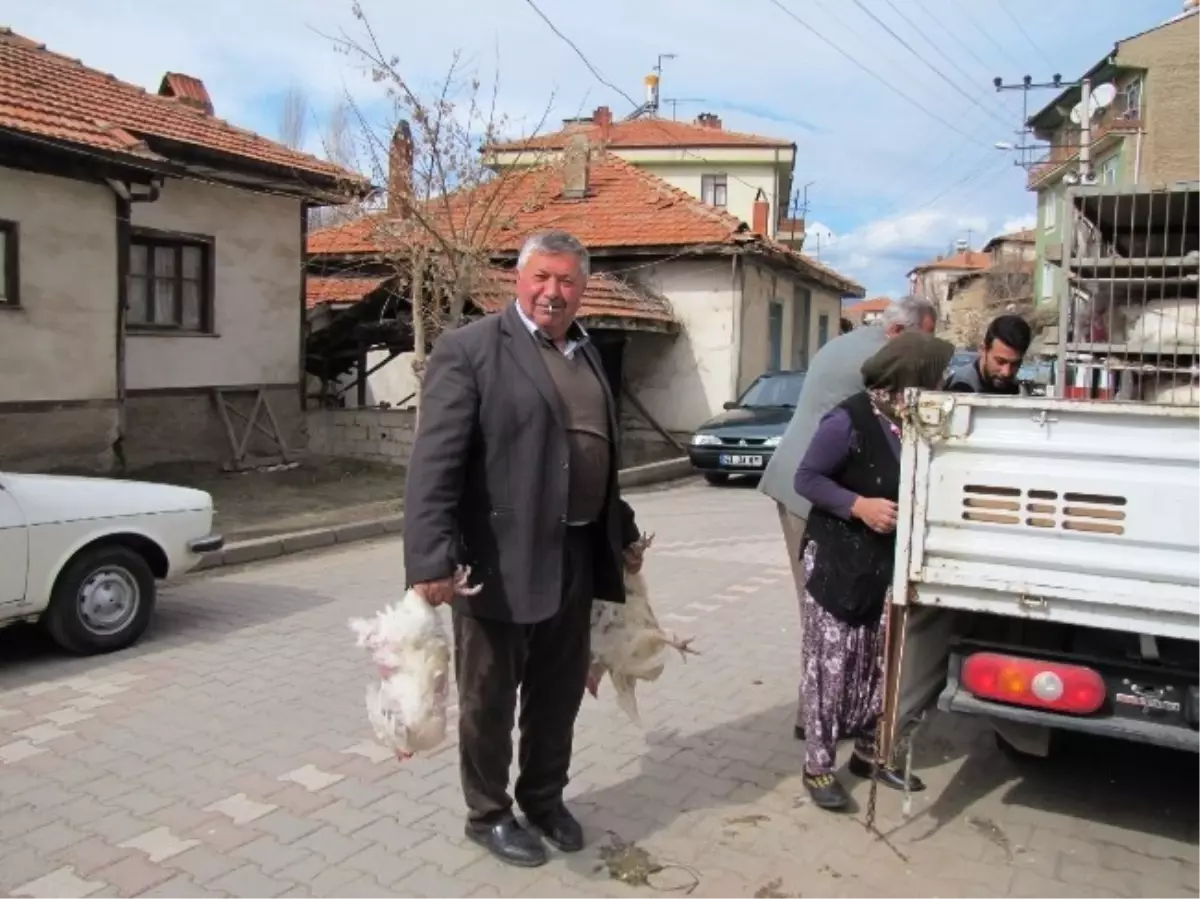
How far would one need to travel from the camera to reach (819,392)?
4.16m

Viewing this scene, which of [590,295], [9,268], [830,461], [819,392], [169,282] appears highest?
[590,295]

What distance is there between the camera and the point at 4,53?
494 inches

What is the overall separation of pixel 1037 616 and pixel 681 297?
1562 cm

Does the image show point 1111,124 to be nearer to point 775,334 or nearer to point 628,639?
point 775,334

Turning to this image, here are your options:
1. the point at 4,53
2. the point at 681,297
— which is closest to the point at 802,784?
the point at 4,53

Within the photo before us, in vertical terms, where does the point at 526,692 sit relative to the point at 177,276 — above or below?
below

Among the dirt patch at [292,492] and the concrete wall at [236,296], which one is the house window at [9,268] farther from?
the dirt patch at [292,492]

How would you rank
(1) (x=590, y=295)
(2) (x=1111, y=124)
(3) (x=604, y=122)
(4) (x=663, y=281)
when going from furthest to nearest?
1. (2) (x=1111, y=124)
2. (3) (x=604, y=122)
3. (4) (x=663, y=281)
4. (1) (x=590, y=295)

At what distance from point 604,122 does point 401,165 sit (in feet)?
50.9

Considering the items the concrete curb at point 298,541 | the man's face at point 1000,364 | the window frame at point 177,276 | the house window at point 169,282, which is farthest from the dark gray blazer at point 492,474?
the house window at point 169,282

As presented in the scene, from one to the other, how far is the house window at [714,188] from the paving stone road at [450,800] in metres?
42.0

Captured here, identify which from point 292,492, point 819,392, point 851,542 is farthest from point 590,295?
point 851,542

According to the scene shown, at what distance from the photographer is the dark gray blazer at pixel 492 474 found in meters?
3.05

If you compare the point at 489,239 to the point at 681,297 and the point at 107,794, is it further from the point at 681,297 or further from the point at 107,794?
the point at 107,794
